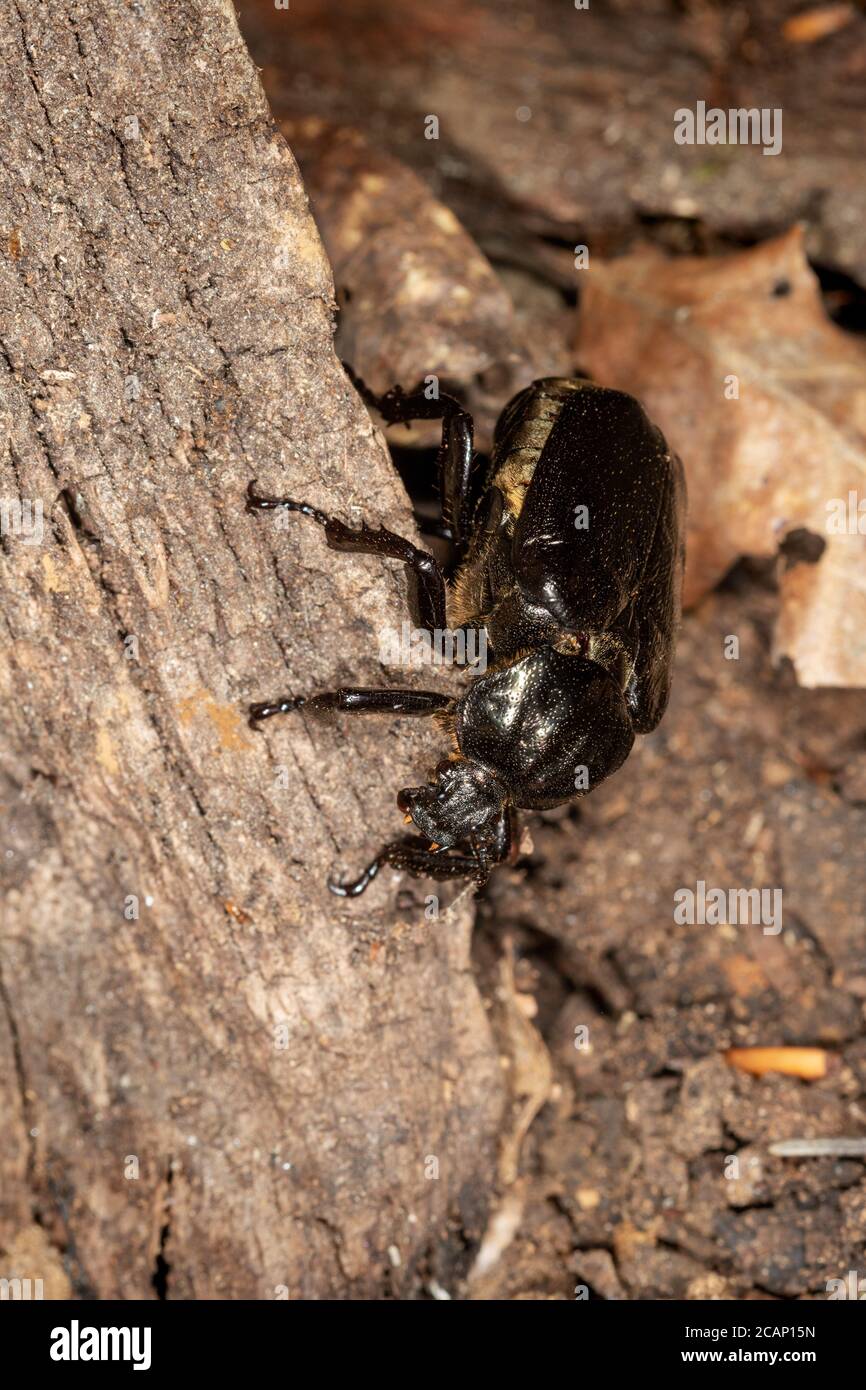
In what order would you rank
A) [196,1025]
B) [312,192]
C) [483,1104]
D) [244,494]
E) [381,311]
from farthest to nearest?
[312,192] < [381,311] < [483,1104] < [196,1025] < [244,494]

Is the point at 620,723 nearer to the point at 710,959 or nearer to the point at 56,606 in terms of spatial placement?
the point at 710,959

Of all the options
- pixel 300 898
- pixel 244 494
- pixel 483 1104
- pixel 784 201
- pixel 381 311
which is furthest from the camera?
pixel 784 201

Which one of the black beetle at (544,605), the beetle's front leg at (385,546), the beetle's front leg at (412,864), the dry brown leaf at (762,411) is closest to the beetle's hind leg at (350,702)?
the black beetle at (544,605)

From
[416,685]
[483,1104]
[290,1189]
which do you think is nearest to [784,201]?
[416,685]

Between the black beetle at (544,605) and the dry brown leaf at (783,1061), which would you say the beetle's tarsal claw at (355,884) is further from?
the dry brown leaf at (783,1061)

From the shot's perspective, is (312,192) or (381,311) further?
(312,192)

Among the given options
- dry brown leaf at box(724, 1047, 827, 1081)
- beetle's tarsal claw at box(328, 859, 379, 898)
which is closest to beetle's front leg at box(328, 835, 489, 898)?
beetle's tarsal claw at box(328, 859, 379, 898)

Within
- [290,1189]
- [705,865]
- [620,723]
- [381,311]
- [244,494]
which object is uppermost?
[381,311]

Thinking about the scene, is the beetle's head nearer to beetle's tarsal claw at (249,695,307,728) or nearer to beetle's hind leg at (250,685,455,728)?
beetle's hind leg at (250,685,455,728)
